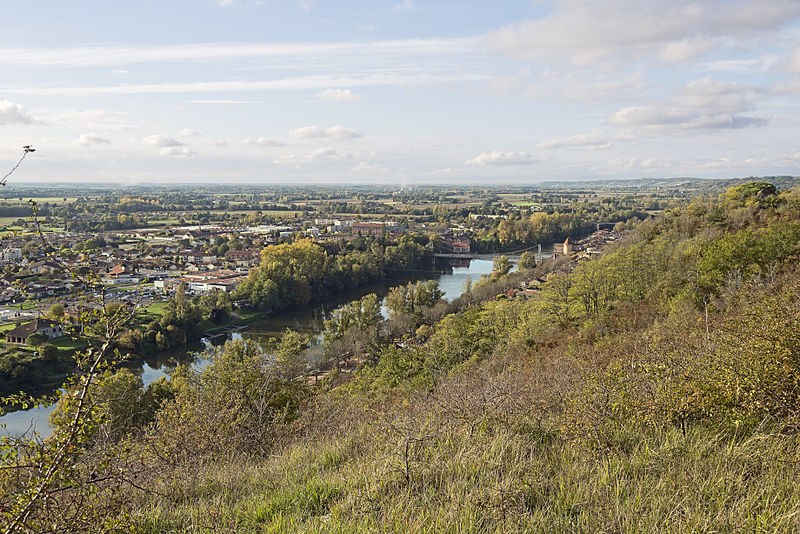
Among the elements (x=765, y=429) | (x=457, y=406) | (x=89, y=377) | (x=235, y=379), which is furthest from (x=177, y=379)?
(x=765, y=429)

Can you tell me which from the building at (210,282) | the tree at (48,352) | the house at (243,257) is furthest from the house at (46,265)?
the house at (243,257)

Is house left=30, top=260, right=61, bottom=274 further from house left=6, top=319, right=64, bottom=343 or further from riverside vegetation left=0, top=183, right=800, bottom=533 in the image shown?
house left=6, top=319, right=64, bottom=343

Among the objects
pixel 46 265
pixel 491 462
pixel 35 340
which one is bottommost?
pixel 35 340

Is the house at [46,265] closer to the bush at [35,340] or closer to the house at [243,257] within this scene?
the bush at [35,340]

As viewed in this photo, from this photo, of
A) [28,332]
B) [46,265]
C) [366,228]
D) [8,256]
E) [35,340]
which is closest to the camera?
[46,265]

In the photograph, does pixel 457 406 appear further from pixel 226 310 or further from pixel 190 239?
pixel 190 239

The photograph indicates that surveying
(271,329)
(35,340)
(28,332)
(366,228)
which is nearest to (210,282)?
(271,329)

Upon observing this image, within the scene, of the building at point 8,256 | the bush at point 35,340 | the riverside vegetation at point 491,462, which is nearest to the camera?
the riverside vegetation at point 491,462

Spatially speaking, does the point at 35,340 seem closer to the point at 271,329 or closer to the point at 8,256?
the point at 271,329
